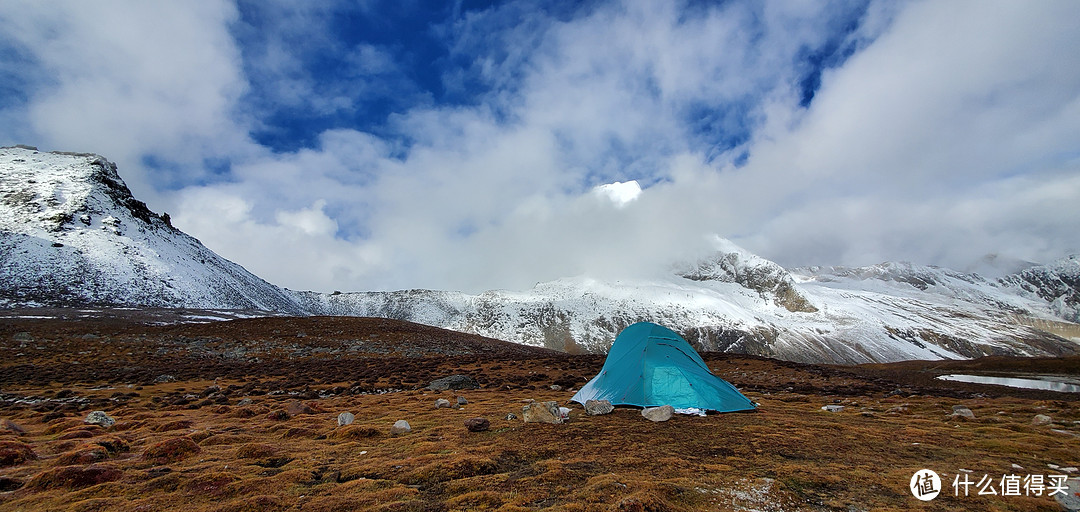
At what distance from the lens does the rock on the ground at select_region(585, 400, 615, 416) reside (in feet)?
38.0

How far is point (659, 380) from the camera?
41.1 ft

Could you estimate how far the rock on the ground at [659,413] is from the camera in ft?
34.8

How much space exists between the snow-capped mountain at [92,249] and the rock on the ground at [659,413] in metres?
75.1

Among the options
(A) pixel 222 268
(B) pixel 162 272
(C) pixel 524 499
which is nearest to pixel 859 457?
(C) pixel 524 499

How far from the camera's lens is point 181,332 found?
119ft

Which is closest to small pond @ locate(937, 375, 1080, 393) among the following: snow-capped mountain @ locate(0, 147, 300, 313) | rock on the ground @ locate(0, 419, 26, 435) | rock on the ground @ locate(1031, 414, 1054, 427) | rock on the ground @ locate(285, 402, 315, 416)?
rock on the ground @ locate(1031, 414, 1054, 427)

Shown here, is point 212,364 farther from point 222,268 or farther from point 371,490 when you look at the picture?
point 222,268

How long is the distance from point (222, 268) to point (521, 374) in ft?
285

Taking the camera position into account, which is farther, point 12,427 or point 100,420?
point 100,420

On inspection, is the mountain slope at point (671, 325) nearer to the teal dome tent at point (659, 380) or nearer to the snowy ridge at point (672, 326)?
the snowy ridge at point (672, 326)

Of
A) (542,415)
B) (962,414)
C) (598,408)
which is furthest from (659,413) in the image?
(962,414)

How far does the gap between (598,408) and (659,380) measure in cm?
226

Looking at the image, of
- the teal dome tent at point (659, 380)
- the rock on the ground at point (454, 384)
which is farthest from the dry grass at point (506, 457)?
the rock on the ground at point (454, 384)

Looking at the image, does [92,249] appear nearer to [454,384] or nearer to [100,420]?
[100,420]
